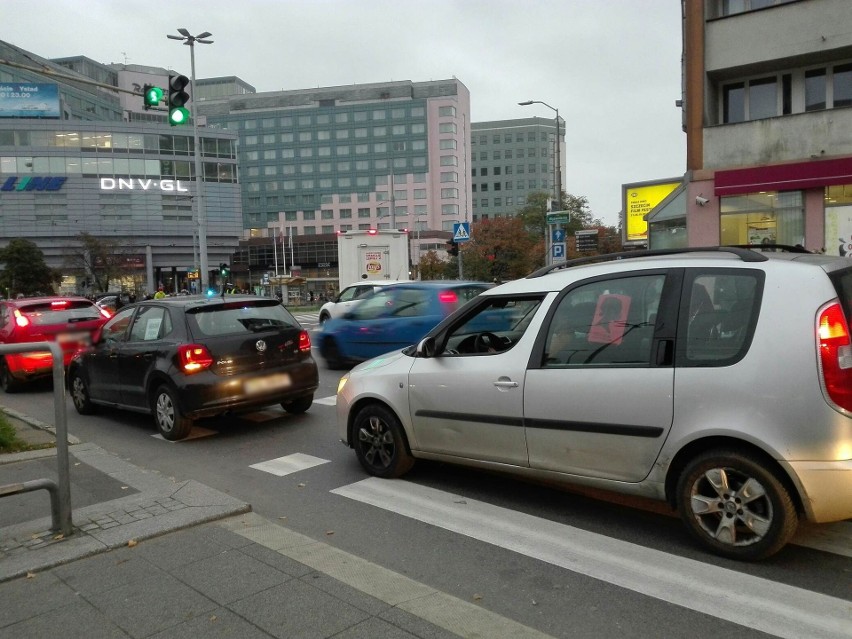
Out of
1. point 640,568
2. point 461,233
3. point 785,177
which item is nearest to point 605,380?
point 640,568

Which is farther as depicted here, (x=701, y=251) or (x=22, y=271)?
(x=22, y=271)

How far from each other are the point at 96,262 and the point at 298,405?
65436 mm

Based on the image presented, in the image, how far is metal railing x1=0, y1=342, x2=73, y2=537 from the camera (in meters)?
4.19

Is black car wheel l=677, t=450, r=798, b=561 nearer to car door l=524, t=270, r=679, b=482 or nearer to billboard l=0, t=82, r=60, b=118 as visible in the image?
car door l=524, t=270, r=679, b=482

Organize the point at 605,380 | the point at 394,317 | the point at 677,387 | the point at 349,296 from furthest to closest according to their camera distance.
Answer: the point at 349,296 < the point at 394,317 < the point at 605,380 < the point at 677,387

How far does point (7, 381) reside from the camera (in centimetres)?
1166

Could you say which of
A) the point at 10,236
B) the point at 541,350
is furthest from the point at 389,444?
the point at 10,236

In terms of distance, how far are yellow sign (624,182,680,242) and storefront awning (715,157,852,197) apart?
1515cm

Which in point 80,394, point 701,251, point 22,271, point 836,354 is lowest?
point 80,394

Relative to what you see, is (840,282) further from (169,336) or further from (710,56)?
(710,56)

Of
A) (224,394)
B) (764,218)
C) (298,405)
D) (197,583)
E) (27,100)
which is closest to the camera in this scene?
(197,583)

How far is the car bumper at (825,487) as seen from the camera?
11.9 feet

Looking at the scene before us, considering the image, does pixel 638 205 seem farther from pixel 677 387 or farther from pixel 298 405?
pixel 677 387

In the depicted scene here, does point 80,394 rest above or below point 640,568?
above
